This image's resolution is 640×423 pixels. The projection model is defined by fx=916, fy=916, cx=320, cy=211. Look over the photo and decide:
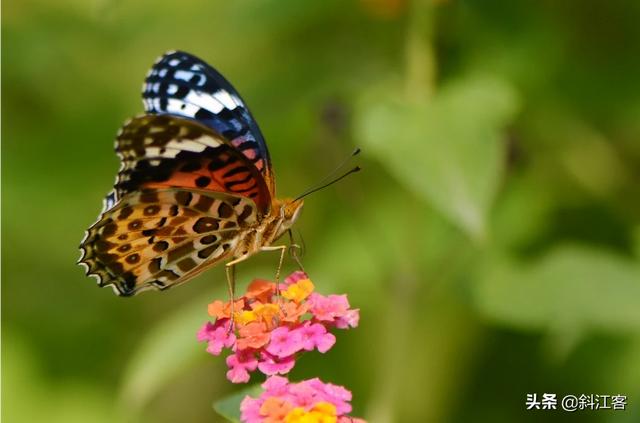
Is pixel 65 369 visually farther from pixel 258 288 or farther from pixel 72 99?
pixel 258 288

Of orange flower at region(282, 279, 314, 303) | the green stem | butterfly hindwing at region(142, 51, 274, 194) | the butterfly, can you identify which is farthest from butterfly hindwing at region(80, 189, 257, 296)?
the green stem

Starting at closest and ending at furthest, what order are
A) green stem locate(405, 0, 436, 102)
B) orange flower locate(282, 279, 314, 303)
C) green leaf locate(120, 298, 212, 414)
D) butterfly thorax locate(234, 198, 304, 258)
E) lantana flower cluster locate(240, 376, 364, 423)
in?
1. lantana flower cluster locate(240, 376, 364, 423)
2. orange flower locate(282, 279, 314, 303)
3. butterfly thorax locate(234, 198, 304, 258)
4. green leaf locate(120, 298, 212, 414)
5. green stem locate(405, 0, 436, 102)

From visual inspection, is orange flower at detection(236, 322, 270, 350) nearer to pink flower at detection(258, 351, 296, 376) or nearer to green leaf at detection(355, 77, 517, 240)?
pink flower at detection(258, 351, 296, 376)

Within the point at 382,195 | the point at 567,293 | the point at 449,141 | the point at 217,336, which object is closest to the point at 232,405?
the point at 217,336

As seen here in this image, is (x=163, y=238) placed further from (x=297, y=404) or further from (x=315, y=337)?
(x=297, y=404)

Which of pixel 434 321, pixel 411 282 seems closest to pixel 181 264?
pixel 411 282

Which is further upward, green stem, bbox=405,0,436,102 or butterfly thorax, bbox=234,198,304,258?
green stem, bbox=405,0,436,102

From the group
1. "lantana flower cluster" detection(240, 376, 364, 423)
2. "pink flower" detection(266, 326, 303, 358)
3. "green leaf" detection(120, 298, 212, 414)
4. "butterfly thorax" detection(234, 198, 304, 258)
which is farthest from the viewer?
"green leaf" detection(120, 298, 212, 414)

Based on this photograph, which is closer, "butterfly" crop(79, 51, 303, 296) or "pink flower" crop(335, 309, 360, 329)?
"pink flower" crop(335, 309, 360, 329)
